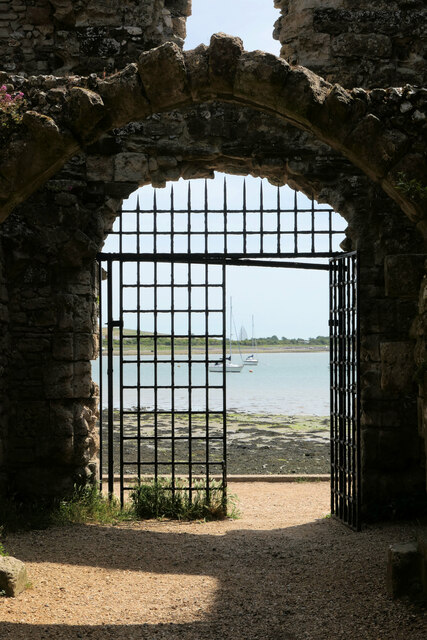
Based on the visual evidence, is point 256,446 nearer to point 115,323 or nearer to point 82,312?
point 115,323

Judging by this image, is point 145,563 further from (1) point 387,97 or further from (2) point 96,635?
(1) point 387,97

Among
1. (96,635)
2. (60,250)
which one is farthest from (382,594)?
(60,250)

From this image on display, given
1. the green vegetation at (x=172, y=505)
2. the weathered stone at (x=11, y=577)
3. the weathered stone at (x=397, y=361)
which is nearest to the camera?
the weathered stone at (x=11, y=577)

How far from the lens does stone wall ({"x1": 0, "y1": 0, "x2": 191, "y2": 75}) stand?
23.8 ft

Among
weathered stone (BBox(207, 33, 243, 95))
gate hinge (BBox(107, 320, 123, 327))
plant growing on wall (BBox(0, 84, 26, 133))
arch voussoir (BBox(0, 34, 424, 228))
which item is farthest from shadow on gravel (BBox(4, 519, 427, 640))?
weathered stone (BBox(207, 33, 243, 95))

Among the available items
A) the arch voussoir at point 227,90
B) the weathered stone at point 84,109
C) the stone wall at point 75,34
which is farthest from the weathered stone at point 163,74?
the stone wall at point 75,34

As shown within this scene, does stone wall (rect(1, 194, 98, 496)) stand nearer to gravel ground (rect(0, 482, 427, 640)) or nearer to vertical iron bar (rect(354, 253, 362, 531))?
gravel ground (rect(0, 482, 427, 640))

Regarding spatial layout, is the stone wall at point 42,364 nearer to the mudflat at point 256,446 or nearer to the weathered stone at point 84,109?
the mudflat at point 256,446

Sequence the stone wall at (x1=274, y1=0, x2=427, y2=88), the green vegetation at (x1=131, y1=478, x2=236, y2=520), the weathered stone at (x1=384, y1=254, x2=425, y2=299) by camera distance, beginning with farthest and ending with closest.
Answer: the stone wall at (x1=274, y1=0, x2=427, y2=88) → the green vegetation at (x1=131, y1=478, x2=236, y2=520) → the weathered stone at (x1=384, y1=254, x2=425, y2=299)

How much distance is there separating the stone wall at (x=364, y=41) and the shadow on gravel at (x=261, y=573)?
15.7ft

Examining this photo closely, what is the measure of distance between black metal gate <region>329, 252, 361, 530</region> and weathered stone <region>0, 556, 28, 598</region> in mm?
3239

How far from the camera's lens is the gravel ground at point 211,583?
392 centimetres

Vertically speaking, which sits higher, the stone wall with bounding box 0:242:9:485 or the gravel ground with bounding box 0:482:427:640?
the stone wall with bounding box 0:242:9:485

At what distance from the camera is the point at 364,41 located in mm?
7234
